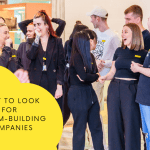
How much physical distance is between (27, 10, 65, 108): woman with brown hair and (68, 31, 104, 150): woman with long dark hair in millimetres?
242

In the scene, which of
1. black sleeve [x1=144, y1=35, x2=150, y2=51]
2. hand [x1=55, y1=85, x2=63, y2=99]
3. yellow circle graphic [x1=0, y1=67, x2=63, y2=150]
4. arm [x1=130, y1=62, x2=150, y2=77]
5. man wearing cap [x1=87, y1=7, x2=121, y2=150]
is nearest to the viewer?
yellow circle graphic [x1=0, y1=67, x2=63, y2=150]

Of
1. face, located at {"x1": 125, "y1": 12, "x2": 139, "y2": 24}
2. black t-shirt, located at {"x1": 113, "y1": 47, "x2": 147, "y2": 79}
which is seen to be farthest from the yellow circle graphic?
face, located at {"x1": 125, "y1": 12, "x2": 139, "y2": 24}

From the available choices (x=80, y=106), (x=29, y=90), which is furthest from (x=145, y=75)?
(x=29, y=90)

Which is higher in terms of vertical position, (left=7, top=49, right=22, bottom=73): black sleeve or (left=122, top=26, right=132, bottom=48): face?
(left=122, top=26, right=132, bottom=48): face

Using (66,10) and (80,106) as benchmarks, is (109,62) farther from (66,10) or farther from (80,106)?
(66,10)

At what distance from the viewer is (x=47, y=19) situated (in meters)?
2.48

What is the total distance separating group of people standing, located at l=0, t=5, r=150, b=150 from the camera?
2230mm

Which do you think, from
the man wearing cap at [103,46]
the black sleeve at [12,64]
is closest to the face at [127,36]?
the man wearing cap at [103,46]

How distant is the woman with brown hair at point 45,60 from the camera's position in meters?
2.40

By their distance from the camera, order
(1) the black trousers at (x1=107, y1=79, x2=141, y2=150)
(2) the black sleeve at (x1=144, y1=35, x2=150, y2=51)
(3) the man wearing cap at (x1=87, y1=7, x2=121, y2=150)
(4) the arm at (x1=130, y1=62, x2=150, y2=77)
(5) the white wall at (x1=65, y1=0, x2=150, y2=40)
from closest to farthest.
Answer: (4) the arm at (x1=130, y1=62, x2=150, y2=77) → (1) the black trousers at (x1=107, y1=79, x2=141, y2=150) → (2) the black sleeve at (x1=144, y1=35, x2=150, y2=51) → (3) the man wearing cap at (x1=87, y1=7, x2=121, y2=150) → (5) the white wall at (x1=65, y1=0, x2=150, y2=40)

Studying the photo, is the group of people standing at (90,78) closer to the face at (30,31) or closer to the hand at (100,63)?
the hand at (100,63)

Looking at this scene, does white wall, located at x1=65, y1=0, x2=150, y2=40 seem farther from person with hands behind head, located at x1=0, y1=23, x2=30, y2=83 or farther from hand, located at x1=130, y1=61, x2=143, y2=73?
hand, located at x1=130, y1=61, x2=143, y2=73

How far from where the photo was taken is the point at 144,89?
7.17 feet

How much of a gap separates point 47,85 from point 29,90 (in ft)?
1.17
